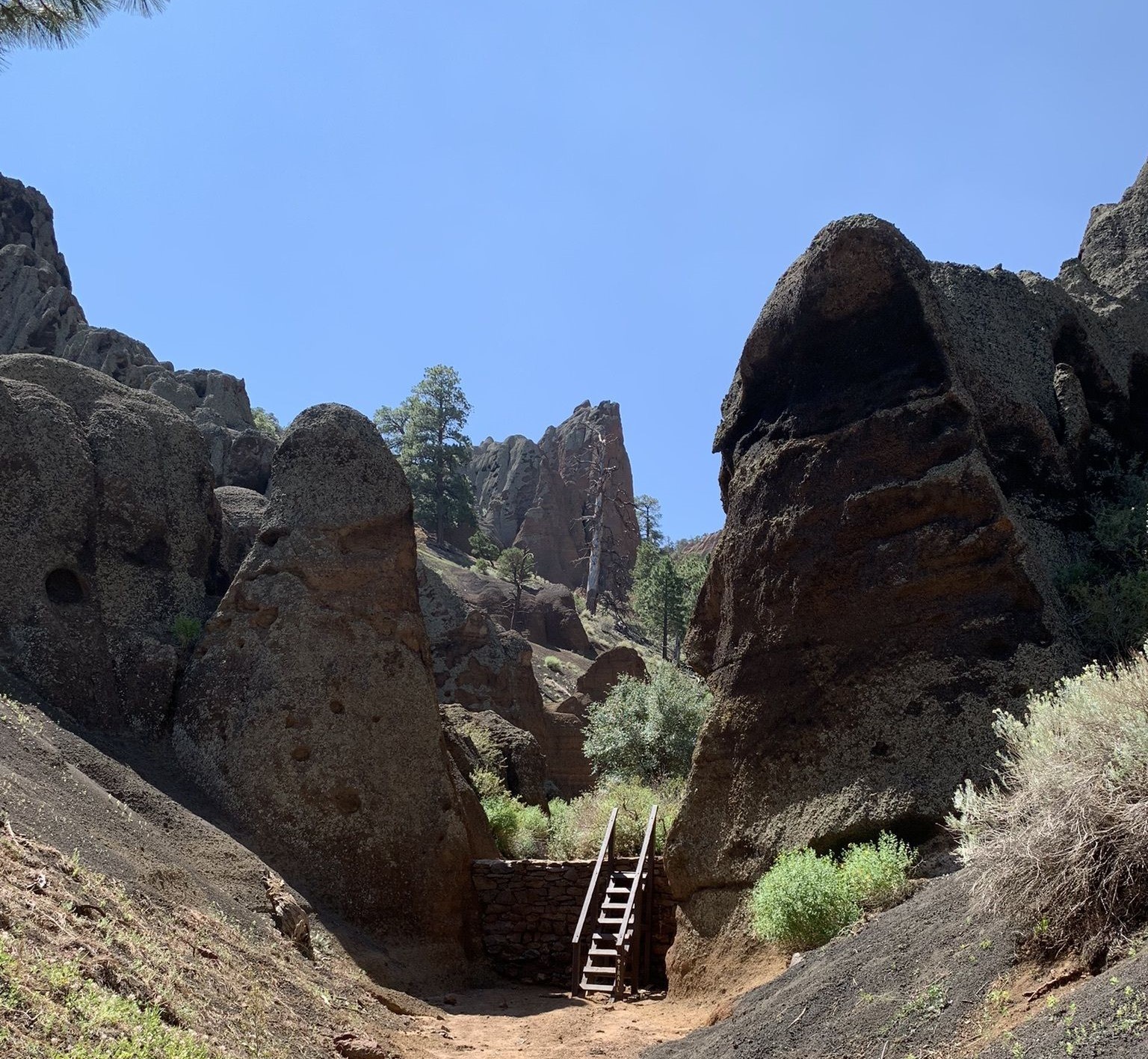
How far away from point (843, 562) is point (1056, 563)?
242 centimetres

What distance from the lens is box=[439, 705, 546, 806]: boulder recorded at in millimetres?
20531

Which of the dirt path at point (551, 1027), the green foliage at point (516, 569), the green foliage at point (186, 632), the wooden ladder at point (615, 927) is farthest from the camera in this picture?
the green foliage at point (516, 569)

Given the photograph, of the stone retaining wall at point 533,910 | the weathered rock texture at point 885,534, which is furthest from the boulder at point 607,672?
the weathered rock texture at point 885,534

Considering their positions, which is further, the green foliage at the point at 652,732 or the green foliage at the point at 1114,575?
the green foliage at the point at 652,732

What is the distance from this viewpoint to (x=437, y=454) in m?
58.4

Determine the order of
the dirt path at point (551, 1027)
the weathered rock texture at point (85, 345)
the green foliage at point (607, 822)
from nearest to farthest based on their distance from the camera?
the dirt path at point (551, 1027) < the green foliage at point (607, 822) < the weathered rock texture at point (85, 345)

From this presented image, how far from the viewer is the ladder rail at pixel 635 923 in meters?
13.6

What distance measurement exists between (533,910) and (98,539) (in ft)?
26.9

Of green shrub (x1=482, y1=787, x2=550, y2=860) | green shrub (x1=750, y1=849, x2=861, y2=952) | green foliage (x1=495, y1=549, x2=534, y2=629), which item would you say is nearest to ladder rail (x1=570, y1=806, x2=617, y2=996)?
green shrub (x1=482, y1=787, x2=550, y2=860)

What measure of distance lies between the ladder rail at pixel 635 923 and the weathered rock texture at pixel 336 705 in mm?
2447

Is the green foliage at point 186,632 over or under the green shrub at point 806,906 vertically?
over

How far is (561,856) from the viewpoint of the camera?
17312 millimetres

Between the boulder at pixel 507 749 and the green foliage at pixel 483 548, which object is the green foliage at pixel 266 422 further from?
the boulder at pixel 507 749

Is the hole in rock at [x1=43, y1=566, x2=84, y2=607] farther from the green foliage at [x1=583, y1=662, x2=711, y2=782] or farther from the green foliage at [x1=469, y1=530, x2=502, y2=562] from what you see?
the green foliage at [x1=469, y1=530, x2=502, y2=562]
